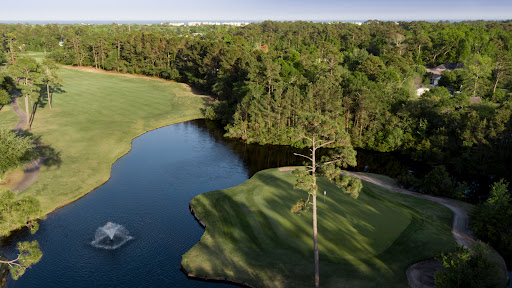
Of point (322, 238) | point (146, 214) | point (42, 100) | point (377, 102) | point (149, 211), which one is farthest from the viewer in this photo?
point (42, 100)

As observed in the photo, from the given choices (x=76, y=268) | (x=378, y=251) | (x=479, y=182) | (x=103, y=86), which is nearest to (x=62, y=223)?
(x=76, y=268)

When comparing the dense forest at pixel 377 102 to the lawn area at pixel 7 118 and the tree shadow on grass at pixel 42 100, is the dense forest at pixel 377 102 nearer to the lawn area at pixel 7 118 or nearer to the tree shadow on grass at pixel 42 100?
the tree shadow on grass at pixel 42 100

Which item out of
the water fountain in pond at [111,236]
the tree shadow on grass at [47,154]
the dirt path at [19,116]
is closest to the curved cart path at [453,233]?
the water fountain in pond at [111,236]

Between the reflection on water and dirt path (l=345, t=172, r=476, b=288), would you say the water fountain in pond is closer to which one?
the reflection on water

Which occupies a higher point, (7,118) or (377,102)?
(377,102)

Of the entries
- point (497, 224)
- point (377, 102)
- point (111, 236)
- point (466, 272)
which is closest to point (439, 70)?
point (377, 102)

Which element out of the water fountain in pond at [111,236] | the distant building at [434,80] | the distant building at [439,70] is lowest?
the water fountain in pond at [111,236]

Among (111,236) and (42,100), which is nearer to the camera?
(111,236)

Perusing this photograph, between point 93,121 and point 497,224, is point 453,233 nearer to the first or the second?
point 497,224
